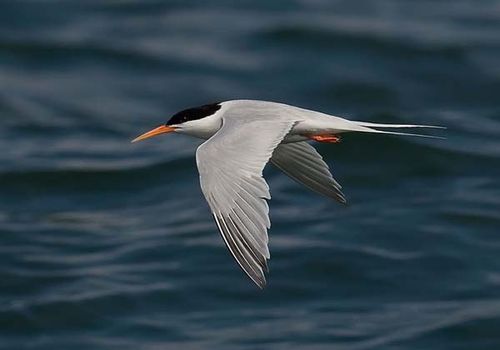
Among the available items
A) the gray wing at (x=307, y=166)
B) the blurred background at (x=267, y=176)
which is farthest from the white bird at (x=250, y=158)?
the blurred background at (x=267, y=176)

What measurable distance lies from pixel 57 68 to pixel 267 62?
114 inches

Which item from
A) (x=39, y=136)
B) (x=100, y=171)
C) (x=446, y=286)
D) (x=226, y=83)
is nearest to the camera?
(x=446, y=286)

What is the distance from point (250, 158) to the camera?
8156mm

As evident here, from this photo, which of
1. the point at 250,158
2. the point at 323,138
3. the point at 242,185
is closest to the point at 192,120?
the point at 323,138

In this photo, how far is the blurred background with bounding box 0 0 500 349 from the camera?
14.7 m

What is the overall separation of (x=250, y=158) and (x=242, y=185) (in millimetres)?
231

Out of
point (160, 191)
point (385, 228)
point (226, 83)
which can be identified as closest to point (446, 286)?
point (385, 228)

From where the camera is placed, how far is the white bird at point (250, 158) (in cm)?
771

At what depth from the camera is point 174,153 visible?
58.6 ft

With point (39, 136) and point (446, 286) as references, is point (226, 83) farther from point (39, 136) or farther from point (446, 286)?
point (446, 286)

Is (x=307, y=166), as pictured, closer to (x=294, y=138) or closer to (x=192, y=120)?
(x=294, y=138)

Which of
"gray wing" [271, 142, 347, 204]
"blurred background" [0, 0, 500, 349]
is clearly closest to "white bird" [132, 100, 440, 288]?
"gray wing" [271, 142, 347, 204]

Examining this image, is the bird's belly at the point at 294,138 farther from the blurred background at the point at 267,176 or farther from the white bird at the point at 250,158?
the blurred background at the point at 267,176

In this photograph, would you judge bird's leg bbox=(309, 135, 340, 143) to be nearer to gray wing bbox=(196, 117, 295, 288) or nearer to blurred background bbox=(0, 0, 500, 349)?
gray wing bbox=(196, 117, 295, 288)
